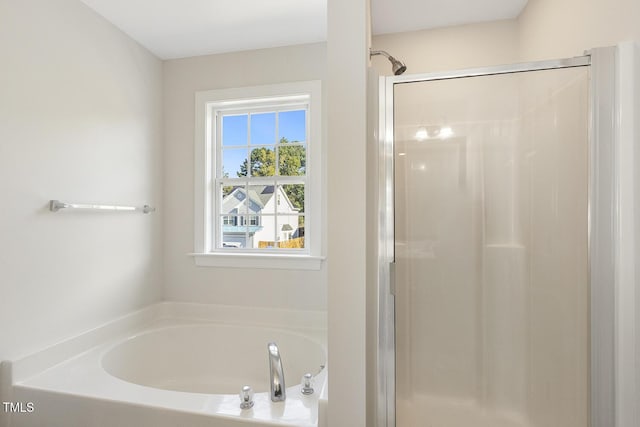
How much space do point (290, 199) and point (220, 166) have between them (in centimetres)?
64

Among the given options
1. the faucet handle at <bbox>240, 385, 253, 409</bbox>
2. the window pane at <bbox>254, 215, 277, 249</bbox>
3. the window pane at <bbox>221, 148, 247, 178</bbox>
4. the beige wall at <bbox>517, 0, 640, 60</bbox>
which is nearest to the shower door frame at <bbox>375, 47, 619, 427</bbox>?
the beige wall at <bbox>517, 0, 640, 60</bbox>

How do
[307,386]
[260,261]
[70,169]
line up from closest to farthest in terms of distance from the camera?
1. [307,386]
2. [70,169]
3. [260,261]

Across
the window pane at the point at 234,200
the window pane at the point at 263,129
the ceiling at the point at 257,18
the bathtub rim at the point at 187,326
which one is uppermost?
the ceiling at the point at 257,18

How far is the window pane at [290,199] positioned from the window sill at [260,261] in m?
0.35

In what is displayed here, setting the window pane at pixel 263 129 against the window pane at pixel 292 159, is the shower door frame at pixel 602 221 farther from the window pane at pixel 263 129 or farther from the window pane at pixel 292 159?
the window pane at pixel 263 129

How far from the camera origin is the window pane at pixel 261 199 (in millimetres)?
2527

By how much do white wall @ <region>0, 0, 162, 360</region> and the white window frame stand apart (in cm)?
35

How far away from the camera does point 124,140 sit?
226cm

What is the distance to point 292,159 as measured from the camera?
2.48m

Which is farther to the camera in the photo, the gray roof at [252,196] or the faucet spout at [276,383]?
the gray roof at [252,196]

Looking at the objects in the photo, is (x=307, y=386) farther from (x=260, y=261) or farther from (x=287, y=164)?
(x=287, y=164)

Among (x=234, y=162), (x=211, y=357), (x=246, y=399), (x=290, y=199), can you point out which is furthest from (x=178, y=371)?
(x=234, y=162)

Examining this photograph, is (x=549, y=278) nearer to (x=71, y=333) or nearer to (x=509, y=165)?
(x=509, y=165)

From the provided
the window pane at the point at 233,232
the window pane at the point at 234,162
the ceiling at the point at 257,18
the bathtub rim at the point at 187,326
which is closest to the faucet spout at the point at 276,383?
the bathtub rim at the point at 187,326
